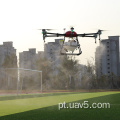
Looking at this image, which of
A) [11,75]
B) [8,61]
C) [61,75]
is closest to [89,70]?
[61,75]

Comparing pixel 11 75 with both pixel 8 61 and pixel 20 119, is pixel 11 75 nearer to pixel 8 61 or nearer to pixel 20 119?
pixel 8 61

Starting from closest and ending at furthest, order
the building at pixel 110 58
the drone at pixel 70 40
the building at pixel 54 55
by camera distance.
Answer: the drone at pixel 70 40 → the building at pixel 54 55 → the building at pixel 110 58

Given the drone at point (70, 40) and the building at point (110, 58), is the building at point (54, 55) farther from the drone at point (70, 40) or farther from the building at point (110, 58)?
the drone at point (70, 40)

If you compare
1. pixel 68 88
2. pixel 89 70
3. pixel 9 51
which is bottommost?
pixel 68 88

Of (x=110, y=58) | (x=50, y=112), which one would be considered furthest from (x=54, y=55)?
(x=50, y=112)

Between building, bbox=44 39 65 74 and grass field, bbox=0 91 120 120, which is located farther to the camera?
building, bbox=44 39 65 74

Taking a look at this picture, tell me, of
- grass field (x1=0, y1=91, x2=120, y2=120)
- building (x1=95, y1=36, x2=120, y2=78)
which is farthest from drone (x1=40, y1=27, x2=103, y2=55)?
building (x1=95, y1=36, x2=120, y2=78)

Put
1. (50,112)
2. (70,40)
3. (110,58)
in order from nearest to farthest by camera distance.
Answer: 1. (50,112)
2. (70,40)
3. (110,58)

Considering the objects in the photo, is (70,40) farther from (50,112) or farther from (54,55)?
(54,55)

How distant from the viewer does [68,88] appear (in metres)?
65.4

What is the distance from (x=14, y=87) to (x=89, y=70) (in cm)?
2446

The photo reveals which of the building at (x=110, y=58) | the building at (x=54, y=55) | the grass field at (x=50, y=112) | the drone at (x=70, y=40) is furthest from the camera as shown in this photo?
the building at (x=110, y=58)

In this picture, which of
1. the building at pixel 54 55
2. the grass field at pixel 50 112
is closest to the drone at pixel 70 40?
the grass field at pixel 50 112

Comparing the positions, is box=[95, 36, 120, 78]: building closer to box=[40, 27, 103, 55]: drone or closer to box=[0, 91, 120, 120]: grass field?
box=[40, 27, 103, 55]: drone
